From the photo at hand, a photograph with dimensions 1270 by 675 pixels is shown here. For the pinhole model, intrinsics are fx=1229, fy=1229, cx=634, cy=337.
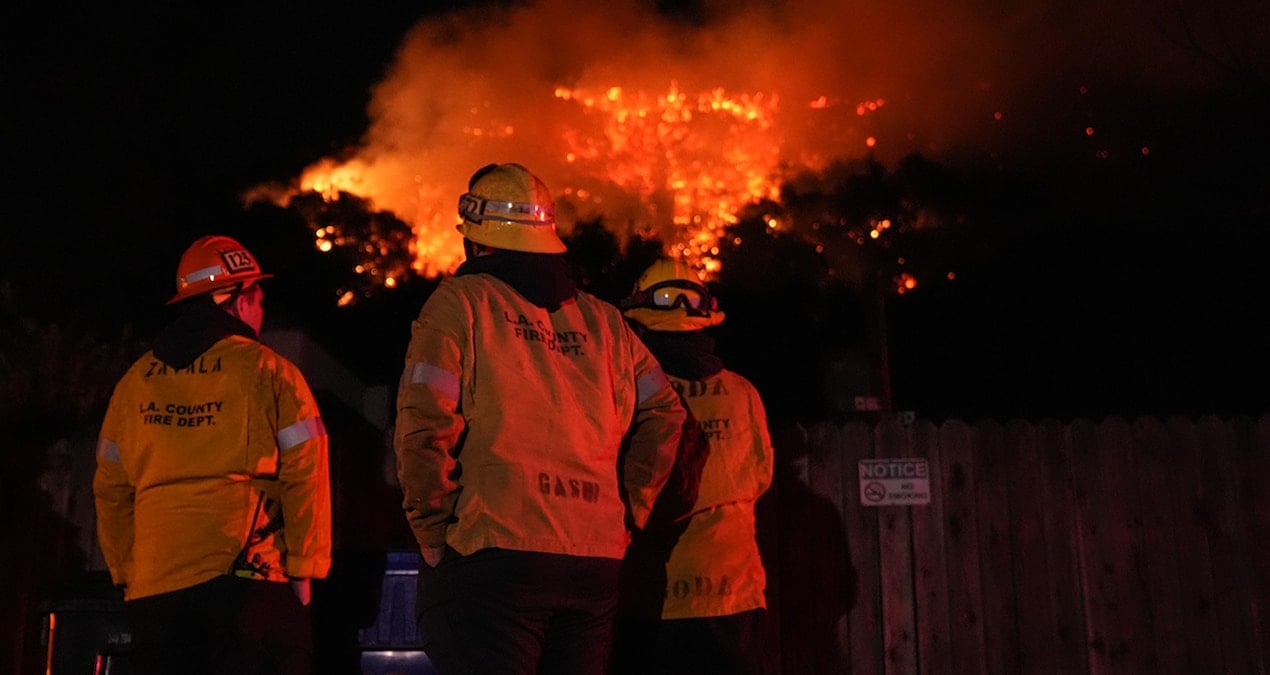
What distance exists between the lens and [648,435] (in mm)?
3783

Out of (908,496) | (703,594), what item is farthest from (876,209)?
(703,594)

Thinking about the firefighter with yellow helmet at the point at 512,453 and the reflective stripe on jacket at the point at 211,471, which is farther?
the reflective stripe on jacket at the point at 211,471

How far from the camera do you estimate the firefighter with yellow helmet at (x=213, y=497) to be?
406 centimetres

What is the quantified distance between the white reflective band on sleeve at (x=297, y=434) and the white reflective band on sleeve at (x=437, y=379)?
1.32 m

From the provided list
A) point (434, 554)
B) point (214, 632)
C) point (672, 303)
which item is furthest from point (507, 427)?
point (672, 303)

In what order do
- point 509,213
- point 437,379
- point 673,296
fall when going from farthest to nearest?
point 673,296, point 509,213, point 437,379

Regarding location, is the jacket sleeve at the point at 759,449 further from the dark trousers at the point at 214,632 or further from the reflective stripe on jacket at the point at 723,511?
the dark trousers at the point at 214,632

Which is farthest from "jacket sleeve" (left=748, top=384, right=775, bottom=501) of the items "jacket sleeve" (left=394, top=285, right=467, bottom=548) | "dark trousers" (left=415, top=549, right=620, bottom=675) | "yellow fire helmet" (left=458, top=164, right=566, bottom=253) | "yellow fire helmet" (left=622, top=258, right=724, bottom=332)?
"jacket sleeve" (left=394, top=285, right=467, bottom=548)

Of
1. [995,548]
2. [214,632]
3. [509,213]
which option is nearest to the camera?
[509,213]

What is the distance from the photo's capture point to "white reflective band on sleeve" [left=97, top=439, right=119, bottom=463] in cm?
447

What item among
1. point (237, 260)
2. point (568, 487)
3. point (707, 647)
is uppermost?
point (237, 260)

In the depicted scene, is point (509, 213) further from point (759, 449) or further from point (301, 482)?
point (759, 449)

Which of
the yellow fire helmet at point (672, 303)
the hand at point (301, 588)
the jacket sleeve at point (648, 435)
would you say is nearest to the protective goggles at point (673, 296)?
the yellow fire helmet at point (672, 303)

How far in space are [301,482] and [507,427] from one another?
4.72 ft
